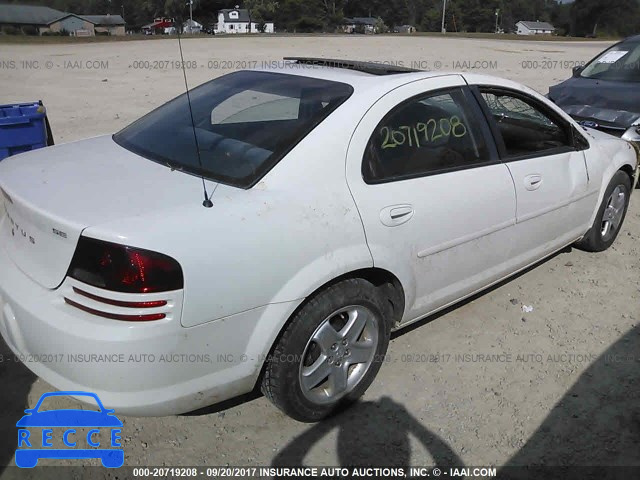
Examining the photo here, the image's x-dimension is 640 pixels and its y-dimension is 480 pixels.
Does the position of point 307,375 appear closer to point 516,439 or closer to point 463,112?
point 516,439

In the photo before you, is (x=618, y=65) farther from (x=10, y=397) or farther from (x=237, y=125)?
(x=10, y=397)

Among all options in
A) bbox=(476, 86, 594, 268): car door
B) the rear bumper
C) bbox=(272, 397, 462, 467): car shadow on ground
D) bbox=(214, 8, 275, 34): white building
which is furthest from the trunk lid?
bbox=(214, 8, 275, 34): white building

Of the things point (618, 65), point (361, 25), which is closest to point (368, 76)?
point (618, 65)

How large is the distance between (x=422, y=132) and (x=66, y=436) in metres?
2.32

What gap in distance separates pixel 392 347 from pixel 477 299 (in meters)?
0.92

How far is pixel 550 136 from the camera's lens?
3.92 m

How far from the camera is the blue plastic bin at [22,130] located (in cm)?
541

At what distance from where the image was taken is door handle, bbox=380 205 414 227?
2.69 m

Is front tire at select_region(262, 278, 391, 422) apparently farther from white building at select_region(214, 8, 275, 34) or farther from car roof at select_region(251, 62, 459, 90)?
white building at select_region(214, 8, 275, 34)

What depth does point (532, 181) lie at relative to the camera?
11.5ft

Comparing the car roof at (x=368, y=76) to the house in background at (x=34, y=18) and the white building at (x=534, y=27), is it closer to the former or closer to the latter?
the house in background at (x=34, y=18)

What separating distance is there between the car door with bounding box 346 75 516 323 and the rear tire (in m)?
1.50

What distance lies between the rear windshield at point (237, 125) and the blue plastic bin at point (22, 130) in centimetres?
280

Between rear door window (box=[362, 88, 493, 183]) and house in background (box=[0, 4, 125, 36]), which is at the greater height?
house in background (box=[0, 4, 125, 36])
